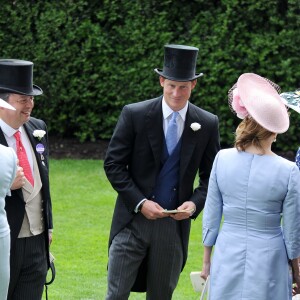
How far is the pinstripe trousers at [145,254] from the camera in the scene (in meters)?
7.11

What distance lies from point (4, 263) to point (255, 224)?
1.52 meters

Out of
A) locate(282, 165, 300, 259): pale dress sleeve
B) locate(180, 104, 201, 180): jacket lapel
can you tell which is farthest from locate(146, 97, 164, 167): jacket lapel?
locate(282, 165, 300, 259): pale dress sleeve

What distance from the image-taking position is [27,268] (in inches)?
265

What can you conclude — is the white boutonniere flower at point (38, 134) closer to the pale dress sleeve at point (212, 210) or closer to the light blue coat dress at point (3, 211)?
the light blue coat dress at point (3, 211)

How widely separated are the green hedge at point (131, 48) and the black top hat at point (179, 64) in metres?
6.66

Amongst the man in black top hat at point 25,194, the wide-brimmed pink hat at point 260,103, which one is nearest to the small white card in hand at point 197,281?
the man in black top hat at point 25,194

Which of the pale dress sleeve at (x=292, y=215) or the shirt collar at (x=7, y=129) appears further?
the shirt collar at (x=7, y=129)

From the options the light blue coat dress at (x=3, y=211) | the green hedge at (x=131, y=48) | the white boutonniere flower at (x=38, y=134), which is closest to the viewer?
the light blue coat dress at (x=3, y=211)

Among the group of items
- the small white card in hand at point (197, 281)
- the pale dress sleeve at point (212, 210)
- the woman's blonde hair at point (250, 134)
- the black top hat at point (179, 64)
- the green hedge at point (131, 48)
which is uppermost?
the black top hat at point (179, 64)

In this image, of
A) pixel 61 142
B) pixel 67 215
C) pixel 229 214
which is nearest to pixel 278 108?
pixel 229 214

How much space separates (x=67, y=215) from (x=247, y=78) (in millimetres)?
5549

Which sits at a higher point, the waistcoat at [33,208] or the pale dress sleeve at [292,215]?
the pale dress sleeve at [292,215]

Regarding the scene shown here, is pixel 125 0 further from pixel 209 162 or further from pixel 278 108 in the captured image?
pixel 278 108

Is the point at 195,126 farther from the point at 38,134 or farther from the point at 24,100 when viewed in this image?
the point at 24,100
